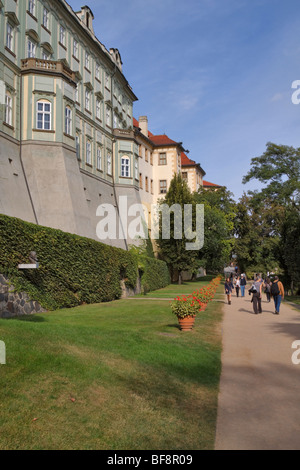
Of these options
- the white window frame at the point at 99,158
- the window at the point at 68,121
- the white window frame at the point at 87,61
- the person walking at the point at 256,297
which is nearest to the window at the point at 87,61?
the white window frame at the point at 87,61

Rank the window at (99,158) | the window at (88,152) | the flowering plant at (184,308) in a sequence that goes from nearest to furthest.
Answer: the flowering plant at (184,308), the window at (88,152), the window at (99,158)

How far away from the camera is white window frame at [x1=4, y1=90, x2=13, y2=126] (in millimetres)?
26516

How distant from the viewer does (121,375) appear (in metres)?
7.61

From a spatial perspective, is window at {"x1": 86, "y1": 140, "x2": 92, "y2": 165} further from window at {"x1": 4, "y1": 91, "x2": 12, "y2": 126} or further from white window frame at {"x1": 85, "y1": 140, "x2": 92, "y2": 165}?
window at {"x1": 4, "y1": 91, "x2": 12, "y2": 126}

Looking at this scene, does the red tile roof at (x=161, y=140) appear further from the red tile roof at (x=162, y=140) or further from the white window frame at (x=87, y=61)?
the white window frame at (x=87, y=61)

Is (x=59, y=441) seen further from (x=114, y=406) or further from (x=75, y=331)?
(x=75, y=331)

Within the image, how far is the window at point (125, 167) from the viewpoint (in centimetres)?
4400

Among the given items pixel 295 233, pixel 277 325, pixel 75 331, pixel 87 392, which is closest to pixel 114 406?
pixel 87 392

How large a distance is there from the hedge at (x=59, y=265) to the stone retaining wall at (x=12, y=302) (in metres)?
0.25

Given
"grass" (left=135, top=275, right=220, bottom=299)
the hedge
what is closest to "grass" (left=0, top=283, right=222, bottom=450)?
the hedge

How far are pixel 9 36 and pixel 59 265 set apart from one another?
16.5 meters

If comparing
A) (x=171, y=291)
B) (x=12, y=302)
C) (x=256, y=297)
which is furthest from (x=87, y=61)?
(x=12, y=302)

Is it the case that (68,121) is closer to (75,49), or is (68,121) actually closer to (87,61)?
(75,49)

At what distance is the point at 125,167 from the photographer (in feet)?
145
